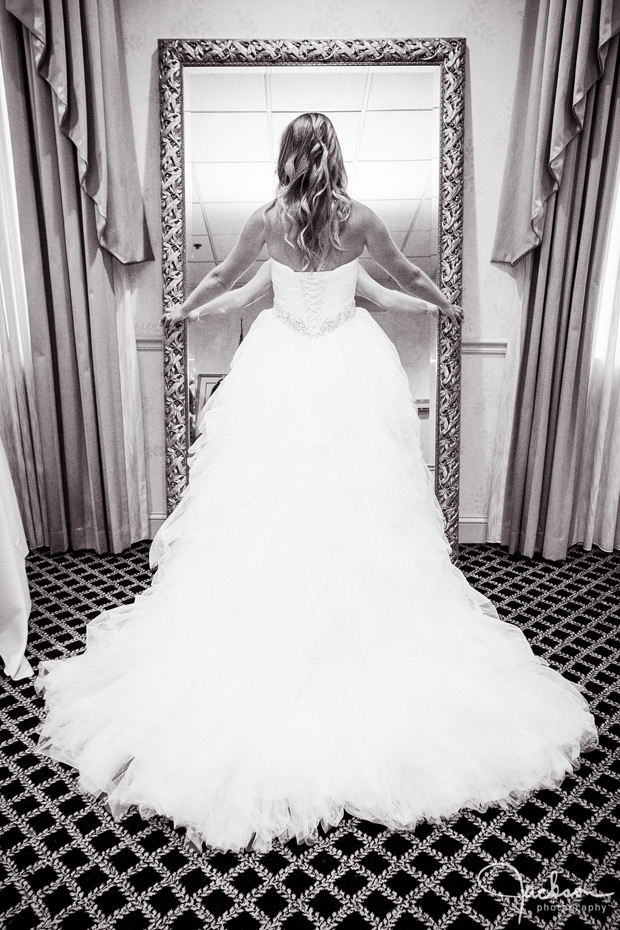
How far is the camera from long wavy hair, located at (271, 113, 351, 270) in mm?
2123

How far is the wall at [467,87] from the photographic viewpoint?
10.0ft

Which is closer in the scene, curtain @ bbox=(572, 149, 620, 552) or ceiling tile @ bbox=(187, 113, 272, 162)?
ceiling tile @ bbox=(187, 113, 272, 162)

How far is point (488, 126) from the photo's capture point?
315 centimetres

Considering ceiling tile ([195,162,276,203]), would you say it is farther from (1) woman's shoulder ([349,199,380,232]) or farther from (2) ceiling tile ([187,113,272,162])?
(1) woman's shoulder ([349,199,380,232])

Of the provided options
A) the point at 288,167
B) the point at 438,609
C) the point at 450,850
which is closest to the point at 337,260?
the point at 288,167

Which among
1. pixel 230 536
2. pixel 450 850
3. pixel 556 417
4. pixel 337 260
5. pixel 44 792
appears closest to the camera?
pixel 450 850

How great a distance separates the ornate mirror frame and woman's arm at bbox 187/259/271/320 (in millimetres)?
195

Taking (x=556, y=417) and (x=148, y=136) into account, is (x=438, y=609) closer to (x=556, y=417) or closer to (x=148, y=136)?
(x=556, y=417)

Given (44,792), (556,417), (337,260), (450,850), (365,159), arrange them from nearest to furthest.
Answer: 1. (450,850)
2. (44,792)
3. (337,260)
4. (365,159)
5. (556,417)

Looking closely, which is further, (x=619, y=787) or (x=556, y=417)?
(x=556, y=417)

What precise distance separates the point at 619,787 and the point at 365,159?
8.50 ft

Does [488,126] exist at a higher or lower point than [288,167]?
higher

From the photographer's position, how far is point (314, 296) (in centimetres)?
227
